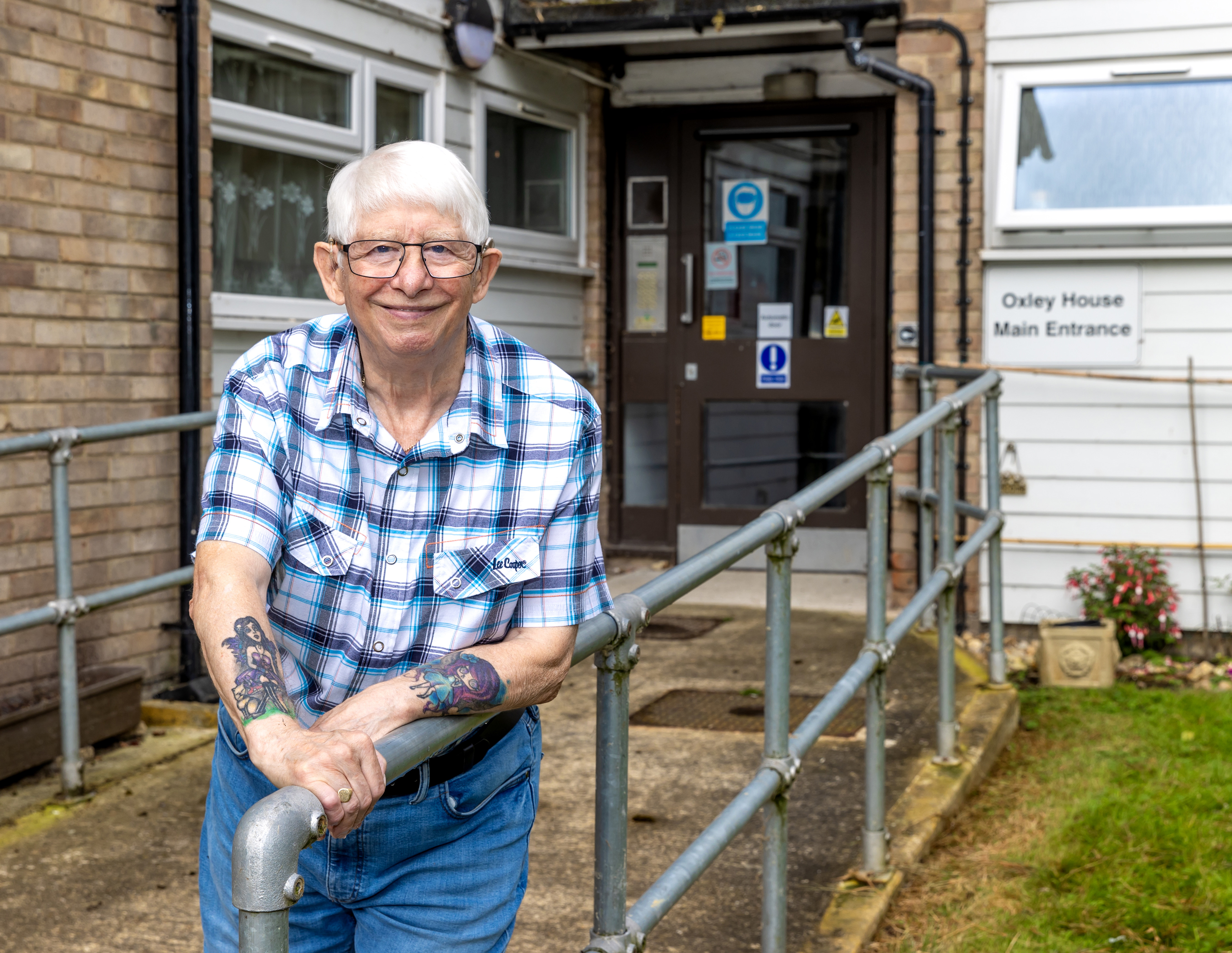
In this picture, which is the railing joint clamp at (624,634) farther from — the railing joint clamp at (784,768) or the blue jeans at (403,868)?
the railing joint clamp at (784,768)

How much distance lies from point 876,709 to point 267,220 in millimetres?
3327

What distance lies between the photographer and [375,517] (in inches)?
68.4

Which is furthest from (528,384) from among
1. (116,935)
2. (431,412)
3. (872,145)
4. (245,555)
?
(872,145)

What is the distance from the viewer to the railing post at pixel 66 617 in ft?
12.0

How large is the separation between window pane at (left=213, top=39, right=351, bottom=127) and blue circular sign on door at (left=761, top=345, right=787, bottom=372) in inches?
100

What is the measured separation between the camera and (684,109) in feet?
24.4

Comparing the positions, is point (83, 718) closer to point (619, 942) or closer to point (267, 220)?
point (267, 220)

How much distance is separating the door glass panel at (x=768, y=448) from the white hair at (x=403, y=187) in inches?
222

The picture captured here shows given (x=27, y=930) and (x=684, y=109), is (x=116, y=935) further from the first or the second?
(x=684, y=109)

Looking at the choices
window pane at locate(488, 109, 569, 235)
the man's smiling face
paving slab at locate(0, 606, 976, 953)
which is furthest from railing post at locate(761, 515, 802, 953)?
window pane at locate(488, 109, 569, 235)

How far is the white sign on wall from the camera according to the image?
589 cm

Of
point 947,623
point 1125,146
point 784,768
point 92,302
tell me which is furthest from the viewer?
point 1125,146

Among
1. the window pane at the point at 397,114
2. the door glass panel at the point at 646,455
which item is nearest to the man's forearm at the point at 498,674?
the window pane at the point at 397,114

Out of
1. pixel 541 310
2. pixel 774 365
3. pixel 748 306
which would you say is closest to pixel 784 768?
pixel 541 310
